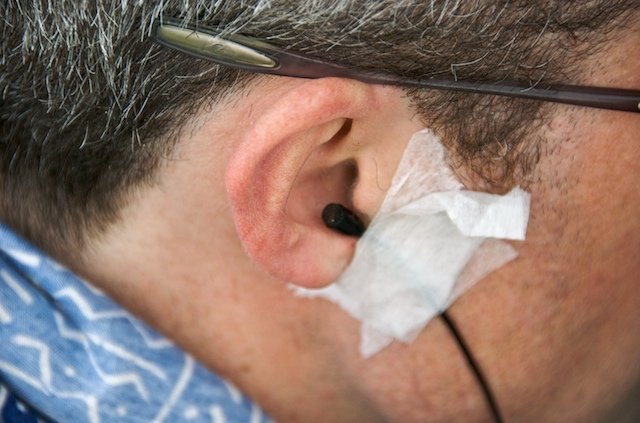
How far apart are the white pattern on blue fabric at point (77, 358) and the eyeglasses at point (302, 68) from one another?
0.35 meters

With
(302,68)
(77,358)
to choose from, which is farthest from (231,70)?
(77,358)

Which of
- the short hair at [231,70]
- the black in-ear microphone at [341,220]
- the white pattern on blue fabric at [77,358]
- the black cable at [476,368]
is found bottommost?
the white pattern on blue fabric at [77,358]

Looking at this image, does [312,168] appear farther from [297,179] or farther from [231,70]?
[231,70]

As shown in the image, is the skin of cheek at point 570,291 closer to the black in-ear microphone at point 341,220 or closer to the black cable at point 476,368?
the black cable at point 476,368

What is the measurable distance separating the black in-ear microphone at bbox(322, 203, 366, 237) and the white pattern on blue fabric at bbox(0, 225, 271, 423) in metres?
0.26

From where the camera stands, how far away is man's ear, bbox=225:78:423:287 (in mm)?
919

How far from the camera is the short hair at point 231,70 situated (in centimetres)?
91

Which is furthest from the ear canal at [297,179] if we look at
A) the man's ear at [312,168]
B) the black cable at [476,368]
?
the black cable at [476,368]

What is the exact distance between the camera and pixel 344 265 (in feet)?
3.46

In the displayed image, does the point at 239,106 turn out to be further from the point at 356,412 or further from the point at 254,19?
the point at 356,412

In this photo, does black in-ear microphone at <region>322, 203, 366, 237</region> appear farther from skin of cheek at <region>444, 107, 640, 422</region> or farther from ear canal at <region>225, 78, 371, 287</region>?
skin of cheek at <region>444, 107, 640, 422</region>

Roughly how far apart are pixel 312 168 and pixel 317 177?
0.06ft

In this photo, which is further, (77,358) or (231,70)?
(77,358)

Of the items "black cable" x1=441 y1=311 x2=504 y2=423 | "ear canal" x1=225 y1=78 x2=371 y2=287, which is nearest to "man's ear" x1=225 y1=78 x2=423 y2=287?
"ear canal" x1=225 y1=78 x2=371 y2=287
